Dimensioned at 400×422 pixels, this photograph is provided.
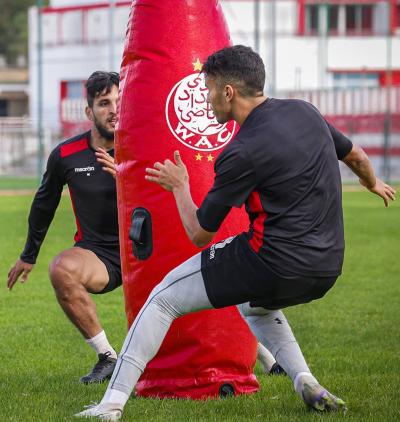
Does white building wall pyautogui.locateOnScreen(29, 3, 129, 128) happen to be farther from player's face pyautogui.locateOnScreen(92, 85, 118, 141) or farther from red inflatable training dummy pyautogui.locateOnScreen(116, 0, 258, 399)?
red inflatable training dummy pyautogui.locateOnScreen(116, 0, 258, 399)

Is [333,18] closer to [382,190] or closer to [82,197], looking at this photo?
[82,197]

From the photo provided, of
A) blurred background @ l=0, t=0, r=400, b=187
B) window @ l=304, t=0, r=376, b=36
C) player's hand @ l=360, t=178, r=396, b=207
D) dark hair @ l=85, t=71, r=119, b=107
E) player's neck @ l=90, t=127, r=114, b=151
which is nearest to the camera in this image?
player's hand @ l=360, t=178, r=396, b=207

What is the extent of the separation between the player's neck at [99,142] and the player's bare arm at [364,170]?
2148mm

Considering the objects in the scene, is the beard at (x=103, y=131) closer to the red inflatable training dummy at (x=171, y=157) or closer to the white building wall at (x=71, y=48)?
the red inflatable training dummy at (x=171, y=157)

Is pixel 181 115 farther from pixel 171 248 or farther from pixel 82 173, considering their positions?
pixel 82 173

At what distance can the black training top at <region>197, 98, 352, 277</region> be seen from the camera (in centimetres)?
538

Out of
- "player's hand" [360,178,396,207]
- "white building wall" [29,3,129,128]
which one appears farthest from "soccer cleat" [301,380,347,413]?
"white building wall" [29,3,129,128]

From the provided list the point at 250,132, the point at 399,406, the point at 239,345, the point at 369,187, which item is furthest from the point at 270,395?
the point at 250,132

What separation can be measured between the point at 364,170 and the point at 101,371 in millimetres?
2197

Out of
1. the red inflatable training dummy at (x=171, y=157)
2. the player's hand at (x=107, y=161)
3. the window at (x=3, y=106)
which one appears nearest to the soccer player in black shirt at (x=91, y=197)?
the player's hand at (x=107, y=161)

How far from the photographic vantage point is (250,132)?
544 cm

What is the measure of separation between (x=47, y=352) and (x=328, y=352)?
204 cm

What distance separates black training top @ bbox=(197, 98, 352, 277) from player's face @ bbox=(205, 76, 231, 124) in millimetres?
122

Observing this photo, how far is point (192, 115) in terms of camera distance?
647 cm
